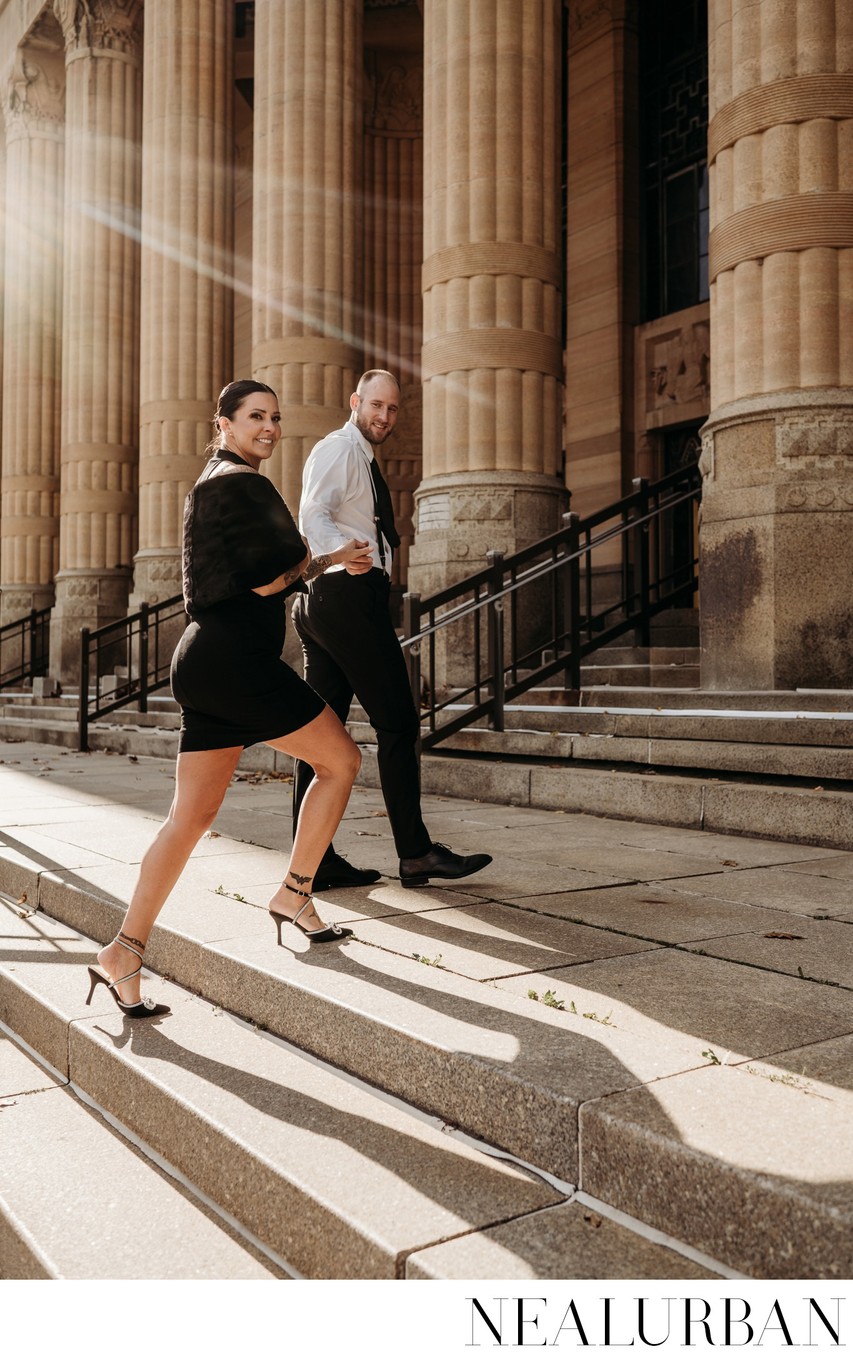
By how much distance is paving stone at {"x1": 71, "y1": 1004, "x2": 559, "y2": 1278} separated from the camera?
90.0 inches

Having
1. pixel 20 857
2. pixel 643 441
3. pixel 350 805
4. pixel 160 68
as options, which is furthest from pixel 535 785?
pixel 160 68

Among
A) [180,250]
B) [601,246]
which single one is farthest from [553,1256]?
[180,250]

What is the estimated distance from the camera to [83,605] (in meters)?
21.2

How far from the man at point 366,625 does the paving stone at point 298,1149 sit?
142cm

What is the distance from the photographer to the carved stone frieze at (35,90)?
80.7 ft

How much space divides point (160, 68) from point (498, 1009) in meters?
19.1

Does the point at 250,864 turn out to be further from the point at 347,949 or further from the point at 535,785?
the point at 535,785

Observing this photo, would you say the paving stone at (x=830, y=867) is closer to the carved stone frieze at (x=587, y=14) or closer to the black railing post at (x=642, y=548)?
the black railing post at (x=642, y=548)

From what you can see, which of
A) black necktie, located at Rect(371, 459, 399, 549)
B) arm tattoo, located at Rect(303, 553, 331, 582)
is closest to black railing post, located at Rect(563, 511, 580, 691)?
black necktie, located at Rect(371, 459, 399, 549)

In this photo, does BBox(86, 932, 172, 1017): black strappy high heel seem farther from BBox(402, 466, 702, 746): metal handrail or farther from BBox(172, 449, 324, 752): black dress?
BBox(402, 466, 702, 746): metal handrail

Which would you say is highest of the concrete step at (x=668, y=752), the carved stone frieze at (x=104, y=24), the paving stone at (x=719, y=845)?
the carved stone frieze at (x=104, y=24)

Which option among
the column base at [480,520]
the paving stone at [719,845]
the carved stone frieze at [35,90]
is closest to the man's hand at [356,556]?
the paving stone at [719,845]

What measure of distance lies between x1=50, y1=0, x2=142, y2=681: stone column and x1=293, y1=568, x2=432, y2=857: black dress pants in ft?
56.7

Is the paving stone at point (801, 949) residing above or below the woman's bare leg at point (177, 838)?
below
